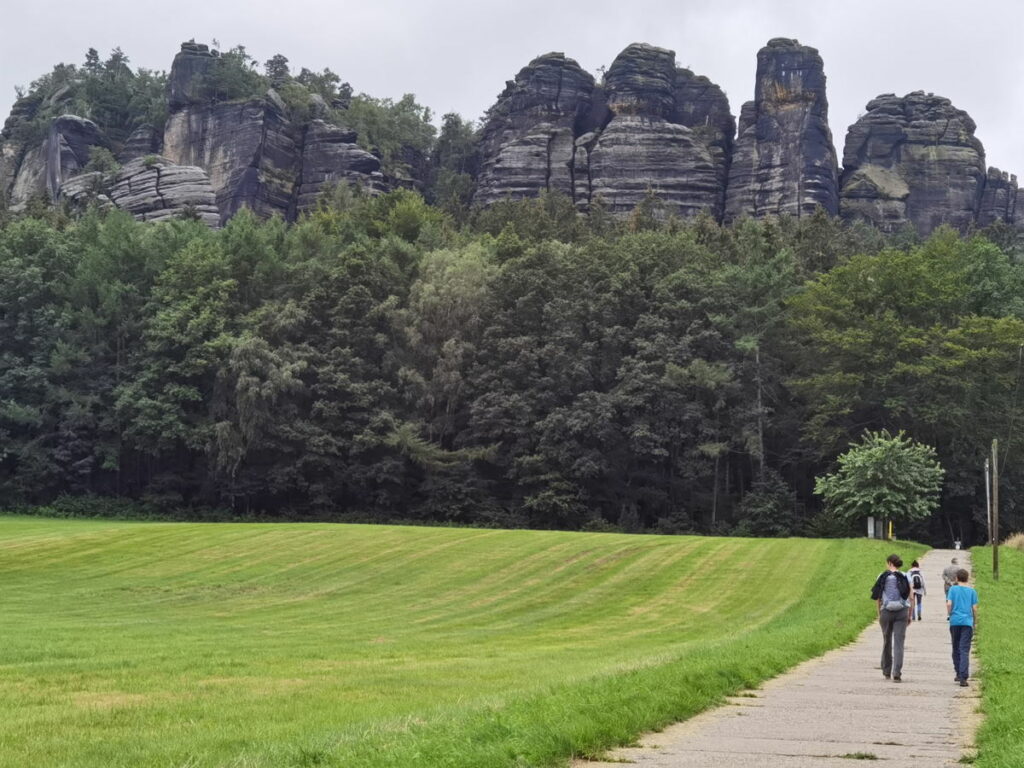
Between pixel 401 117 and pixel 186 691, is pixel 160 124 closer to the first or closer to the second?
pixel 401 117

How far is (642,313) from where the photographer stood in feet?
227

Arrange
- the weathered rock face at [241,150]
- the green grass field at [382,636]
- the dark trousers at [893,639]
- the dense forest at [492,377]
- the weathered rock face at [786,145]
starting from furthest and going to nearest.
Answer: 1. the weathered rock face at [786,145]
2. the weathered rock face at [241,150]
3. the dense forest at [492,377]
4. the dark trousers at [893,639]
5. the green grass field at [382,636]

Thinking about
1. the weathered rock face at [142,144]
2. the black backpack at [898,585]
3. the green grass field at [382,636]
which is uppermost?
the weathered rock face at [142,144]

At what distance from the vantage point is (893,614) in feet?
51.5

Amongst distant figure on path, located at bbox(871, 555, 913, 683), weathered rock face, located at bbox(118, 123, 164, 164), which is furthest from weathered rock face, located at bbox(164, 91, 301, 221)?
distant figure on path, located at bbox(871, 555, 913, 683)

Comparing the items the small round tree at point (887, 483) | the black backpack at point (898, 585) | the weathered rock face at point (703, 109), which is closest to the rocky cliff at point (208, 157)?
the weathered rock face at point (703, 109)

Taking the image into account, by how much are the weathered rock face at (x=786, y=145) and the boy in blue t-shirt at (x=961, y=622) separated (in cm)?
10415

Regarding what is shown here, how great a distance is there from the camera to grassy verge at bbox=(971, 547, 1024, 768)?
371 inches

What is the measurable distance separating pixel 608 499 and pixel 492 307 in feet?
44.6

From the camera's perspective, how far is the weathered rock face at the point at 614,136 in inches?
4646

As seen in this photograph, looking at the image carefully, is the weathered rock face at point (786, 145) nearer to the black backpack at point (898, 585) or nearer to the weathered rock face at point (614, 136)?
the weathered rock face at point (614, 136)

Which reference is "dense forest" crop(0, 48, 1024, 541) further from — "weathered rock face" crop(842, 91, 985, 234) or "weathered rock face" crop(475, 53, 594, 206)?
"weathered rock face" crop(842, 91, 985, 234)

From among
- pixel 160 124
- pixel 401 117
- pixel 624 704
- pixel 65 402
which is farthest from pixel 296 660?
pixel 401 117

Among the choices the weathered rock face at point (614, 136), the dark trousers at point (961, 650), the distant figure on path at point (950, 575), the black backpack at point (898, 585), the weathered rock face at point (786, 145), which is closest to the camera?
the dark trousers at point (961, 650)
